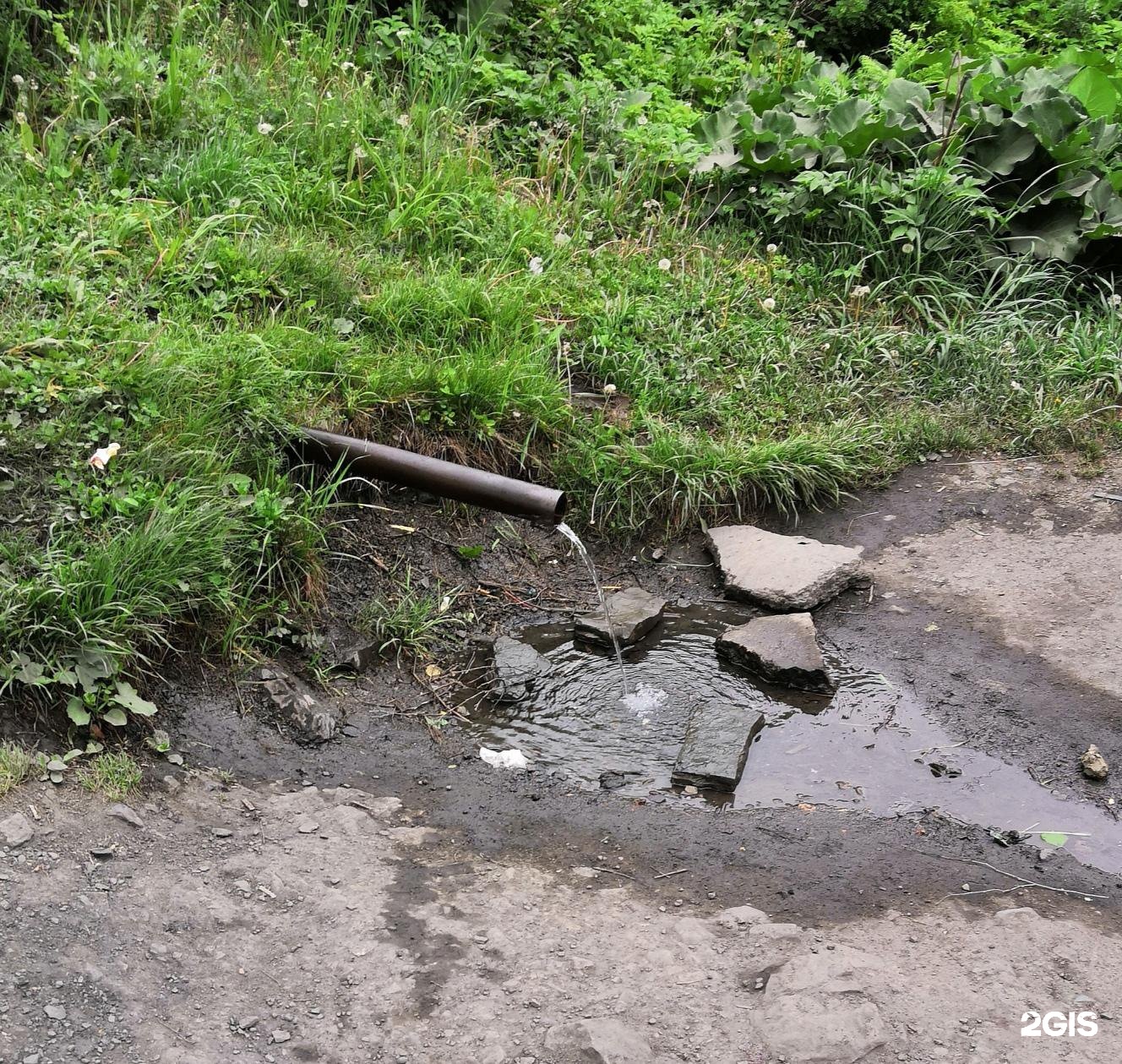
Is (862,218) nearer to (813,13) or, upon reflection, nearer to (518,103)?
(518,103)

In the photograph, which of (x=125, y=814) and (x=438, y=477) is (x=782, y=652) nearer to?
(x=438, y=477)

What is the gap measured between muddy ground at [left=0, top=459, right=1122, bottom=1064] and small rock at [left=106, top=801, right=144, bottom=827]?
0.02 meters

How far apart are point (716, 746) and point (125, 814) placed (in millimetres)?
1769

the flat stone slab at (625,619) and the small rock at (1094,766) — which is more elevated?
the small rock at (1094,766)

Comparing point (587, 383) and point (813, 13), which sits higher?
point (813, 13)

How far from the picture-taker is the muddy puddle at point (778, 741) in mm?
3469

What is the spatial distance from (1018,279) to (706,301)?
5.53 feet

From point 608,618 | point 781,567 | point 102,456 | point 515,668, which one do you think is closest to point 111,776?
point 102,456

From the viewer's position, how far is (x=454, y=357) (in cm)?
473

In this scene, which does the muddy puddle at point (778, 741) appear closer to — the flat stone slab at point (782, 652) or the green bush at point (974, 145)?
the flat stone slab at point (782, 652)

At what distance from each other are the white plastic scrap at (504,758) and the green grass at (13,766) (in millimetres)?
1338

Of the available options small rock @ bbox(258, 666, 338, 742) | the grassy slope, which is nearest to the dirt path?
small rock @ bbox(258, 666, 338, 742)

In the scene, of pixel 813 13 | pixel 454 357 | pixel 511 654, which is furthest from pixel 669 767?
pixel 813 13

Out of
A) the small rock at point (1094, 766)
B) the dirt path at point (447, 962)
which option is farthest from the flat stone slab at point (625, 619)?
the small rock at point (1094, 766)
